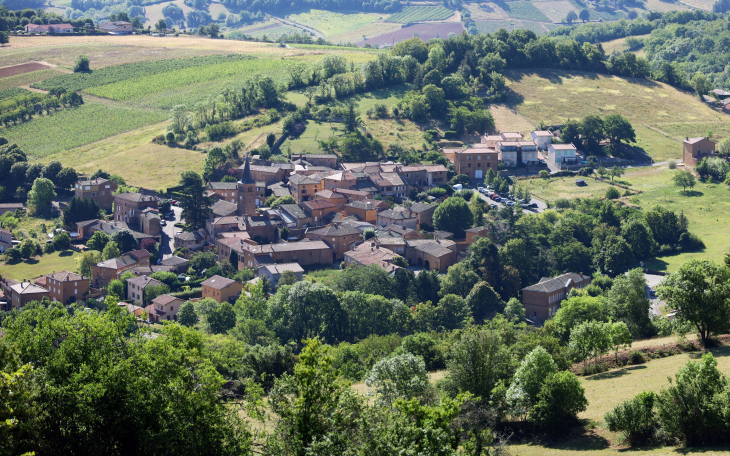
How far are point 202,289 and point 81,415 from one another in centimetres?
4730

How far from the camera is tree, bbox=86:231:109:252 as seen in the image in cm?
8145

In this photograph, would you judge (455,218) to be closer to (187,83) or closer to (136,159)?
(136,159)

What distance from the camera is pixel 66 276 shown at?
7262 cm

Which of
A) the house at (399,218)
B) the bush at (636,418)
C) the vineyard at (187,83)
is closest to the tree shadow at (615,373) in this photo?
the bush at (636,418)

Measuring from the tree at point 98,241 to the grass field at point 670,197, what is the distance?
50.4 m

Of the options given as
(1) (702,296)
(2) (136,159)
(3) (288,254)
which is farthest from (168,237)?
(1) (702,296)

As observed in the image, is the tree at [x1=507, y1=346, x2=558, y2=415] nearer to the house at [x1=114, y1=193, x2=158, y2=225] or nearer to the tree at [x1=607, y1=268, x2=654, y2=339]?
the tree at [x1=607, y1=268, x2=654, y2=339]

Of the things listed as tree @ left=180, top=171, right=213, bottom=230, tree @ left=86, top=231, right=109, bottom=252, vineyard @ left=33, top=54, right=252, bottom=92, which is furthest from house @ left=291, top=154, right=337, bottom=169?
vineyard @ left=33, top=54, right=252, bottom=92

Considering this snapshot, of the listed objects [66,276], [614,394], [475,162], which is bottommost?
[66,276]

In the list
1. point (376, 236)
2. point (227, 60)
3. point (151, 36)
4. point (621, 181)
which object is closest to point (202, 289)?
point (376, 236)

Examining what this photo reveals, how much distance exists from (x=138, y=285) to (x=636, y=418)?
52.5 meters

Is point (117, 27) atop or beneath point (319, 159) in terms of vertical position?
atop

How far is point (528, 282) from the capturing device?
74.8 meters

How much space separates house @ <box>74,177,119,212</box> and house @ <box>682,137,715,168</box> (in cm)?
7483
